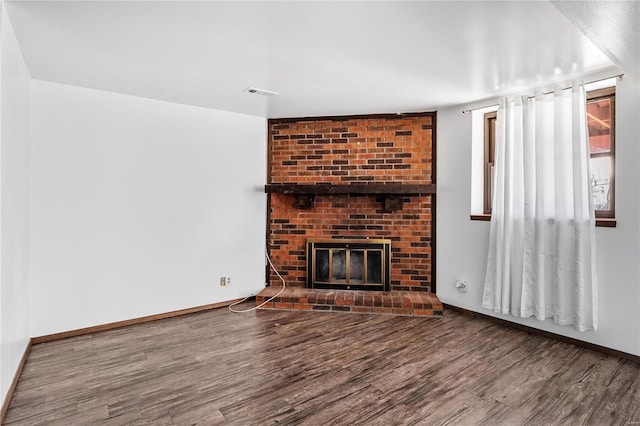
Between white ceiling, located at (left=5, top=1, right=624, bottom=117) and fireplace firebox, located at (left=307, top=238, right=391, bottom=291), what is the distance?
Answer: 1.67m

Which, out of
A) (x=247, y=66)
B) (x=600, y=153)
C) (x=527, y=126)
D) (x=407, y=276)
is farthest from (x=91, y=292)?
(x=600, y=153)

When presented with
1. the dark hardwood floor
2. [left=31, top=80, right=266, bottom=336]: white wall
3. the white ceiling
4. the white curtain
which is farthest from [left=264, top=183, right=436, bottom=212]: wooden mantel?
the dark hardwood floor

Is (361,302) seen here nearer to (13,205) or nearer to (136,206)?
(136,206)

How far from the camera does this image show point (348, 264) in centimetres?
413

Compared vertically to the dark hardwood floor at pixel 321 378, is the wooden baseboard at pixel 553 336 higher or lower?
higher

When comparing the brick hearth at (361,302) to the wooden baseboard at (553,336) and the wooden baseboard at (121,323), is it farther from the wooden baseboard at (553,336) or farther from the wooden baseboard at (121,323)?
the wooden baseboard at (121,323)

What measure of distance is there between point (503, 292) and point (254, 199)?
9.24 ft

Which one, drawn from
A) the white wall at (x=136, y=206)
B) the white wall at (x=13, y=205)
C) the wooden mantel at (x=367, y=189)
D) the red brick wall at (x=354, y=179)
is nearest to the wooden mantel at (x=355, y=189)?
the wooden mantel at (x=367, y=189)

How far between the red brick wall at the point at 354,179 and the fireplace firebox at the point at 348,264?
10 centimetres

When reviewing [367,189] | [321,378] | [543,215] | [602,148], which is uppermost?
[602,148]

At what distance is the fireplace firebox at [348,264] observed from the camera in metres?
4.07

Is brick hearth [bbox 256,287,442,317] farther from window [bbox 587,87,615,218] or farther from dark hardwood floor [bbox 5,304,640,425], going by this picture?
window [bbox 587,87,615,218]

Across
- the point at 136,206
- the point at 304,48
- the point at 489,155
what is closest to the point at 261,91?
the point at 304,48

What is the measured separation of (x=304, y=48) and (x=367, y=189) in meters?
A: 1.86
